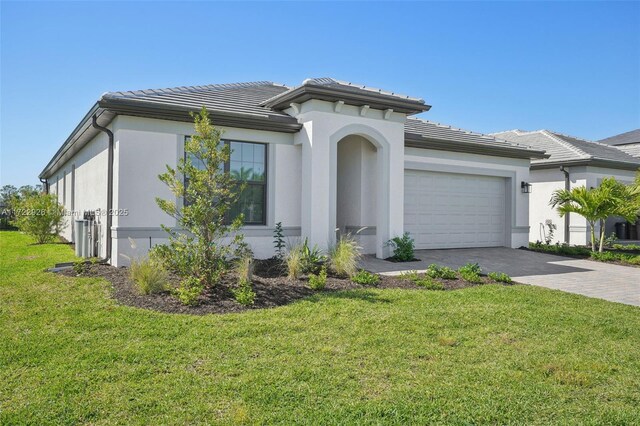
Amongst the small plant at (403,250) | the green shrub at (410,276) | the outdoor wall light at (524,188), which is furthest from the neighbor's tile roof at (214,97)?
the outdoor wall light at (524,188)

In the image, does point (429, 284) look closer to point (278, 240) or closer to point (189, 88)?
point (278, 240)

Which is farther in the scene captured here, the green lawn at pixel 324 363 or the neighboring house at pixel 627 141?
the neighboring house at pixel 627 141

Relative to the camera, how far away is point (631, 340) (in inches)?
A: 219

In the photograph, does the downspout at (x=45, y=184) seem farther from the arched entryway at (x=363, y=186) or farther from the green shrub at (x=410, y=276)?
the green shrub at (x=410, y=276)

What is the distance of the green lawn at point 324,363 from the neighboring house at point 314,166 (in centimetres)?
372

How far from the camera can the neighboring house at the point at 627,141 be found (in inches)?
906

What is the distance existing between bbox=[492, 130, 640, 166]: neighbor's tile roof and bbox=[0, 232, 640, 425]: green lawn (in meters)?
11.8

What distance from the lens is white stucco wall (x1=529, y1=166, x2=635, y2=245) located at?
17.2 meters

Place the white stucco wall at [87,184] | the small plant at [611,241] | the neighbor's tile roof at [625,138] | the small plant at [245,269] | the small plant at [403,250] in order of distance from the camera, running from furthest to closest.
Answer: the neighbor's tile roof at [625,138] < the small plant at [611,241] < the small plant at [403,250] < the white stucco wall at [87,184] < the small plant at [245,269]

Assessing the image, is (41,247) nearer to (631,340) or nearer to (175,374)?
(175,374)

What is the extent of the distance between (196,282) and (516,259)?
9297 mm

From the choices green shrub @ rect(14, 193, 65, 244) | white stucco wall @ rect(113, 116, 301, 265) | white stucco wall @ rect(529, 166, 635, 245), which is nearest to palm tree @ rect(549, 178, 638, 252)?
white stucco wall @ rect(529, 166, 635, 245)

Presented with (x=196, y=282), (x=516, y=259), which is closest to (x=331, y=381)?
(x=196, y=282)

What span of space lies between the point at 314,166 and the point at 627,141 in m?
22.6
